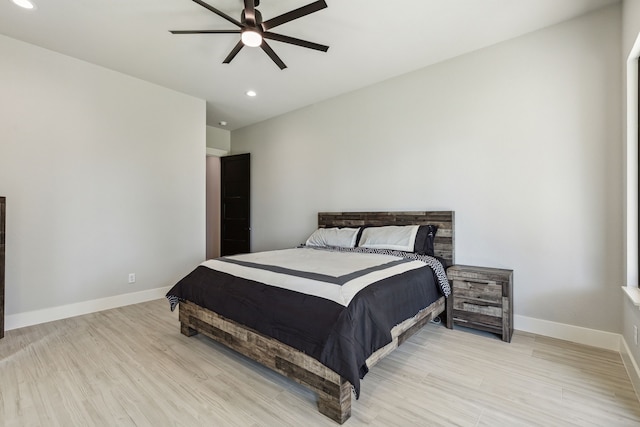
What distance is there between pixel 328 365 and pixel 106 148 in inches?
144

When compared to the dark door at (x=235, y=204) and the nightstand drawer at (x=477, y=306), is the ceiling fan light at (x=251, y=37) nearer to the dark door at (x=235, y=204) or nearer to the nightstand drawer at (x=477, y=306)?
the nightstand drawer at (x=477, y=306)

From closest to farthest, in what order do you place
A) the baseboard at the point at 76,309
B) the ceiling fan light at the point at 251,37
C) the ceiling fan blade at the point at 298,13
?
1. the ceiling fan blade at the point at 298,13
2. the ceiling fan light at the point at 251,37
3. the baseboard at the point at 76,309

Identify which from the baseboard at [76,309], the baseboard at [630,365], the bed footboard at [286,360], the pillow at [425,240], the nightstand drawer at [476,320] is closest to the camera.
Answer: the bed footboard at [286,360]

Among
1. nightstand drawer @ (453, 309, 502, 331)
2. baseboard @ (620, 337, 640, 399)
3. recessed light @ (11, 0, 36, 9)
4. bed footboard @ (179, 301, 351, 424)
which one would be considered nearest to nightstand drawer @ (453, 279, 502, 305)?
nightstand drawer @ (453, 309, 502, 331)

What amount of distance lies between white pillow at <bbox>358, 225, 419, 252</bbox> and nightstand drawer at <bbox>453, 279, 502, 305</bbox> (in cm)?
57

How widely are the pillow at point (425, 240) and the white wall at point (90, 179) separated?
10.5 ft

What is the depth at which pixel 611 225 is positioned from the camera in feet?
8.03

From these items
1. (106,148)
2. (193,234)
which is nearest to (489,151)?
(193,234)

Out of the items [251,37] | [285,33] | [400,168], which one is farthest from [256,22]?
[400,168]

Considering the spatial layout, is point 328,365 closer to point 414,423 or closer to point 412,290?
point 414,423

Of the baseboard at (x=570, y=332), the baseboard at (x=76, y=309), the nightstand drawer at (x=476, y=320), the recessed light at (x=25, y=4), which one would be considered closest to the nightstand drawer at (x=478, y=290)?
the nightstand drawer at (x=476, y=320)

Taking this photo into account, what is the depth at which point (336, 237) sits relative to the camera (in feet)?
12.3

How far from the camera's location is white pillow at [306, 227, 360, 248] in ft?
11.9

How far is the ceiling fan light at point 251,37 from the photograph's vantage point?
2355mm
